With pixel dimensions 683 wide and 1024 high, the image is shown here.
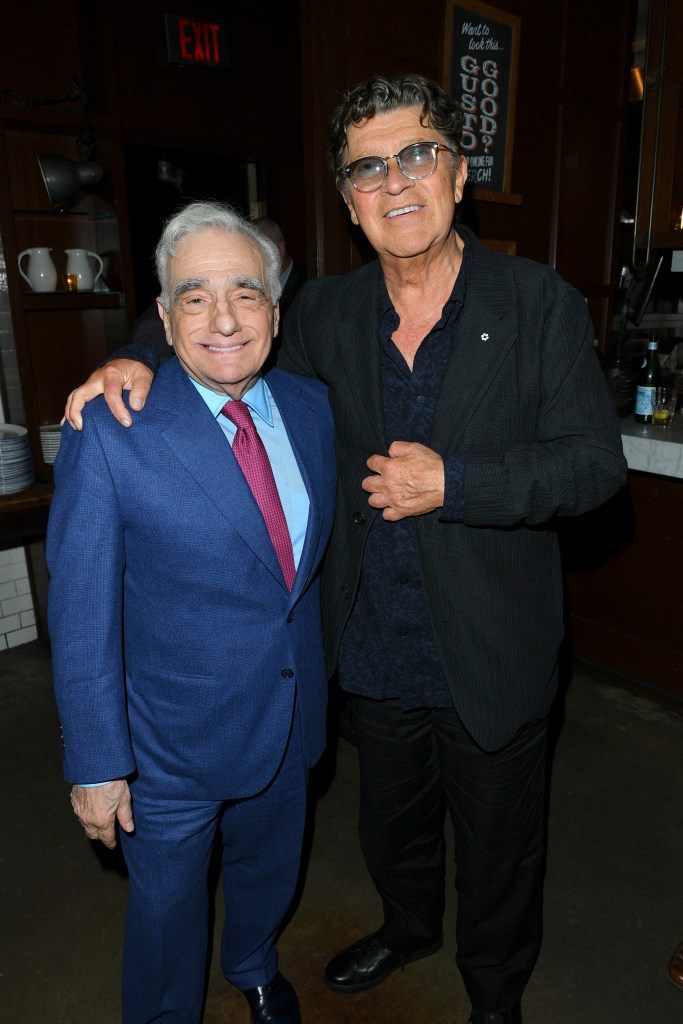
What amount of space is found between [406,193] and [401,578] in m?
0.78

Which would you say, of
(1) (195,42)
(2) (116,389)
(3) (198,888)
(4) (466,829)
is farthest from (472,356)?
(1) (195,42)

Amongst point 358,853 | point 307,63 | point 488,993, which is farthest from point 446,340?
point 307,63

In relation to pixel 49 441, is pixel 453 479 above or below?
above

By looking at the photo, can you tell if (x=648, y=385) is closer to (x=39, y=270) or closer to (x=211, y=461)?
(x=211, y=461)

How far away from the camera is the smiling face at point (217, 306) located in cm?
142

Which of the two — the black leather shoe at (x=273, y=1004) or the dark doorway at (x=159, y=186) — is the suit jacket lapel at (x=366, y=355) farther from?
the dark doorway at (x=159, y=186)

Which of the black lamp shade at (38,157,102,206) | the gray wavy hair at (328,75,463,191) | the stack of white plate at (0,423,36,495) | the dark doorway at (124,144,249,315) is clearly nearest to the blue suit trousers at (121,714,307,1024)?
the gray wavy hair at (328,75,463,191)

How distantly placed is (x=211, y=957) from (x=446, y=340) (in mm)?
1789

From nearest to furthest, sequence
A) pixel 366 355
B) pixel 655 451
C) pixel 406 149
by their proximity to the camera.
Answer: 1. pixel 406 149
2. pixel 366 355
3. pixel 655 451

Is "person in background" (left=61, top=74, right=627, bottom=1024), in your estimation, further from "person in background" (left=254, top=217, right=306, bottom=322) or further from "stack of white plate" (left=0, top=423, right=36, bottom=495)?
"stack of white plate" (left=0, top=423, right=36, bottom=495)

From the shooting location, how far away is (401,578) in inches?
63.8

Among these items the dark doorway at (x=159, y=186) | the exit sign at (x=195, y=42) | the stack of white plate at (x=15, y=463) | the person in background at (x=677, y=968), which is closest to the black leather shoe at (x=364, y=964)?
the person in background at (x=677, y=968)

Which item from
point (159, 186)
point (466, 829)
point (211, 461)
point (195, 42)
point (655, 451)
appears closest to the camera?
point (211, 461)

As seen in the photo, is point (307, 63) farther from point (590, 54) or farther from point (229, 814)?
point (229, 814)
